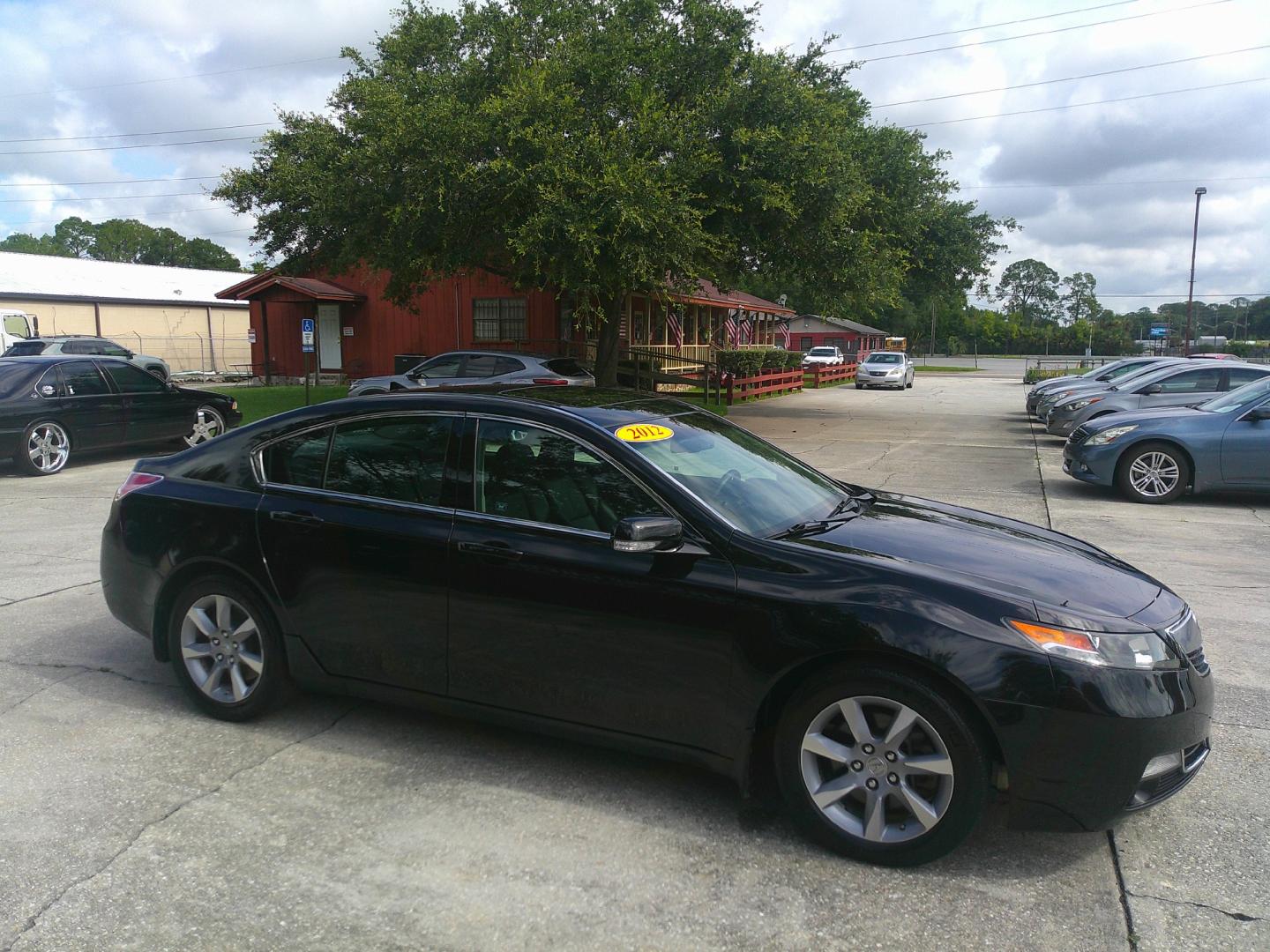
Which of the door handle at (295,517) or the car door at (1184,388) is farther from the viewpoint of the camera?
the car door at (1184,388)

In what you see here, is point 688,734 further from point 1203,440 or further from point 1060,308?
point 1060,308

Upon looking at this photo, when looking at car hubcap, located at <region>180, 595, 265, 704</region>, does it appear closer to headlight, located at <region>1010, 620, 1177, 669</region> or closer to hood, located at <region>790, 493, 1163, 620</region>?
hood, located at <region>790, 493, 1163, 620</region>

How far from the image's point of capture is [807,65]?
68.1ft

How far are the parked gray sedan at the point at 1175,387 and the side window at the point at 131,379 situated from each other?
561 inches

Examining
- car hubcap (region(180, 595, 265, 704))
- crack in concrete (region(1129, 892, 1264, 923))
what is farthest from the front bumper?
car hubcap (region(180, 595, 265, 704))

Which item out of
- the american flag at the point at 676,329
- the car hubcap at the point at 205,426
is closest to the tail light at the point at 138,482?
the car hubcap at the point at 205,426

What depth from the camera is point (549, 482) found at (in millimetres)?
3713

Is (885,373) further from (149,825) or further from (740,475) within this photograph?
(149,825)

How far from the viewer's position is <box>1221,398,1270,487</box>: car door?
9922mm

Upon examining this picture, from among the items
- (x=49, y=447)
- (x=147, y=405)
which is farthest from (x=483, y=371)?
(x=49, y=447)

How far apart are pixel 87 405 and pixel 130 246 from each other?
98475mm

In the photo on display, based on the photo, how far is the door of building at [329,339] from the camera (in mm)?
30453

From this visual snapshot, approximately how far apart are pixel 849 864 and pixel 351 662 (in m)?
2.19

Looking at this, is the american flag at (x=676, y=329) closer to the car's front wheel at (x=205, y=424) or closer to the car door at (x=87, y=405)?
the car's front wheel at (x=205, y=424)
